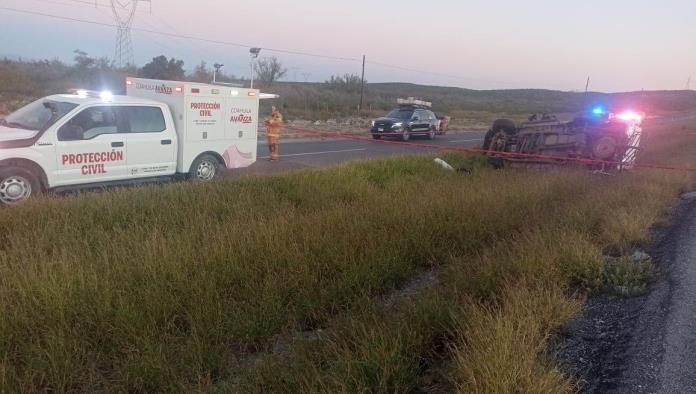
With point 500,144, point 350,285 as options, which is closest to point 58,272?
point 350,285

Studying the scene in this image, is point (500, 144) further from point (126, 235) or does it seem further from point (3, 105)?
point (3, 105)

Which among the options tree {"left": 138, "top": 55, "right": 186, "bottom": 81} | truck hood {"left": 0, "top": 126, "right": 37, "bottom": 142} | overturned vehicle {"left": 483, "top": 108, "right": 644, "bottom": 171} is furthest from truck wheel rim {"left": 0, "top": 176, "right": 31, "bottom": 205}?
tree {"left": 138, "top": 55, "right": 186, "bottom": 81}

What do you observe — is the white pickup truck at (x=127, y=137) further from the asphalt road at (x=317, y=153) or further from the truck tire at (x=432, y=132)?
the truck tire at (x=432, y=132)

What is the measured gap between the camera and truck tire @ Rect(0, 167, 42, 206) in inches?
314

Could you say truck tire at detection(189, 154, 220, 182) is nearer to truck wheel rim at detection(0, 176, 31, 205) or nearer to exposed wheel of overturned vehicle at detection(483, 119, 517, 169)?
truck wheel rim at detection(0, 176, 31, 205)

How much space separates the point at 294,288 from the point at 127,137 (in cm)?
584

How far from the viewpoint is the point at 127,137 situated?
9266 mm

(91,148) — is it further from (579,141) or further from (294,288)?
(579,141)

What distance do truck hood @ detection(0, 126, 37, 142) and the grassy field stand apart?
51.1 inches

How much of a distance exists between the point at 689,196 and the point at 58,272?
439 inches

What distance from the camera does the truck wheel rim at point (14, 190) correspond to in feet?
26.2

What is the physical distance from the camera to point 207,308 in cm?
427

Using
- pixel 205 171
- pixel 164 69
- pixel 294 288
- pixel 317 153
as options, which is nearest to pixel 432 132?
pixel 317 153

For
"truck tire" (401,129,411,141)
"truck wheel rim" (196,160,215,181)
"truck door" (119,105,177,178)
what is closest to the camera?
"truck door" (119,105,177,178)
